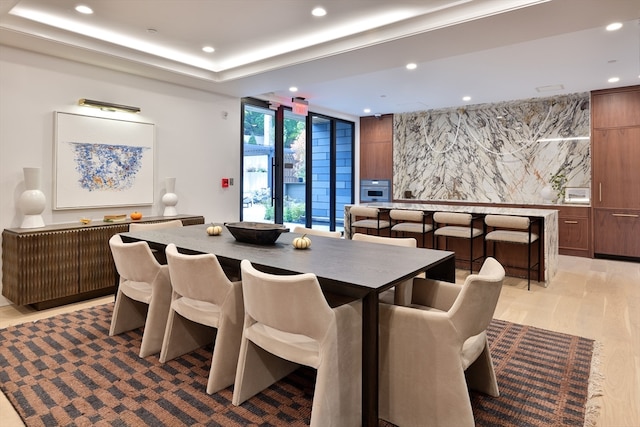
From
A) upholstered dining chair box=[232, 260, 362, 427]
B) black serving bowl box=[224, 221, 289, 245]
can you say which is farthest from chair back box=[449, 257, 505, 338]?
black serving bowl box=[224, 221, 289, 245]

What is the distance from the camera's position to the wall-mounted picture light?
13.5ft

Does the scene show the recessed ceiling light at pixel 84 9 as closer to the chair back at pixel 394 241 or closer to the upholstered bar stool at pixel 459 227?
the chair back at pixel 394 241

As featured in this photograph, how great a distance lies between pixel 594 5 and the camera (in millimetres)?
2840

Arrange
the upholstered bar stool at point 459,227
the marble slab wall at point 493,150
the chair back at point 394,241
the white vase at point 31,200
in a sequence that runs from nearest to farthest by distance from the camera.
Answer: the chair back at point 394,241 < the white vase at point 31,200 < the upholstered bar stool at point 459,227 < the marble slab wall at point 493,150

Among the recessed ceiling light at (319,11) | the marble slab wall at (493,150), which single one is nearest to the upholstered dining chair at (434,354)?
the recessed ceiling light at (319,11)

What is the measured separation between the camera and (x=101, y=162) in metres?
4.33

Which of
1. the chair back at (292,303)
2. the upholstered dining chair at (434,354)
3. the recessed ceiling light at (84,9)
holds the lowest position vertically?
the upholstered dining chair at (434,354)

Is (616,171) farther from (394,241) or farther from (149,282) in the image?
(149,282)

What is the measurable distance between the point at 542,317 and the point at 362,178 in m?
5.64

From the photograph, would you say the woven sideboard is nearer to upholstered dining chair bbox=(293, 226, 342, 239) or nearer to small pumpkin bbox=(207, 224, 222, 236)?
small pumpkin bbox=(207, 224, 222, 236)

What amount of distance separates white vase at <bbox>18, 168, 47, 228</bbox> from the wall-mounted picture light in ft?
2.90

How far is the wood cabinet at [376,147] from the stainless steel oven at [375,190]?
0.39 feet

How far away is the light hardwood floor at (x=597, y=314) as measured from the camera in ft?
6.97

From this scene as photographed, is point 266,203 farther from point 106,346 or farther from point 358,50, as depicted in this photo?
point 106,346
